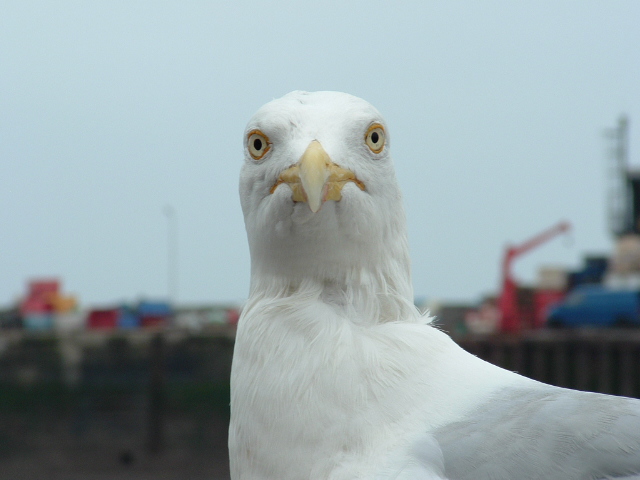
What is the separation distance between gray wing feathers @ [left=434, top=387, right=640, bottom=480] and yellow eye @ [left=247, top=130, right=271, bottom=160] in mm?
1059

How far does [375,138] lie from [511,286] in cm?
2275

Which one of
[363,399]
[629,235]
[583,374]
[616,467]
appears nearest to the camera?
[616,467]

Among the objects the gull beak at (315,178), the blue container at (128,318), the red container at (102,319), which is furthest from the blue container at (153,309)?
the gull beak at (315,178)

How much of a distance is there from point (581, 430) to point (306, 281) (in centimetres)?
96

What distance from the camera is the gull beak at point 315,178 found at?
2.47 metres

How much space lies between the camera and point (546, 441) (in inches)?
92.5

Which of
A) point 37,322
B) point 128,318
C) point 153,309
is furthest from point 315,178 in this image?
point 153,309

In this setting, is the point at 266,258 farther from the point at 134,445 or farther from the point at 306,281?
the point at 134,445

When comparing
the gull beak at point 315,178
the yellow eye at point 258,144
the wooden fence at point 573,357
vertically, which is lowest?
the wooden fence at point 573,357

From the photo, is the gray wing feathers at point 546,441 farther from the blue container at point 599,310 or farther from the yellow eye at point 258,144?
the blue container at point 599,310

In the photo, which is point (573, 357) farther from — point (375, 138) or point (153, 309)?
point (375, 138)

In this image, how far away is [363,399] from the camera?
250 centimetres

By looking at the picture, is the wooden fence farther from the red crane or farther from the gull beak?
the gull beak

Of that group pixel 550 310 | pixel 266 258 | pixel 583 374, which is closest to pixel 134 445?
pixel 583 374
